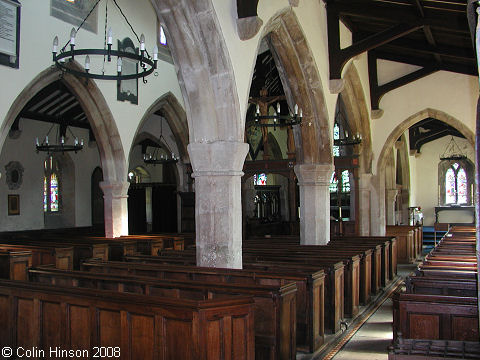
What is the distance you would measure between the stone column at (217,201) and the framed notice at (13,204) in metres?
12.1

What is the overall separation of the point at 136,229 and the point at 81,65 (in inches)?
424

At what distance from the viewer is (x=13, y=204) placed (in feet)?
55.4

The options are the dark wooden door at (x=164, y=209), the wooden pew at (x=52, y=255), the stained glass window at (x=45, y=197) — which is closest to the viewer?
the wooden pew at (x=52, y=255)

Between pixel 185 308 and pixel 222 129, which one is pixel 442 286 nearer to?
pixel 185 308

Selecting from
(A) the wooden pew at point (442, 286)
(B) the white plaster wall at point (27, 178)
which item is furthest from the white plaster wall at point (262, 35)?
(B) the white plaster wall at point (27, 178)

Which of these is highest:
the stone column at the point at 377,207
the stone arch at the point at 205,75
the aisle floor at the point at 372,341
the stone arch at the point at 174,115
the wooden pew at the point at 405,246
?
the stone arch at the point at 174,115

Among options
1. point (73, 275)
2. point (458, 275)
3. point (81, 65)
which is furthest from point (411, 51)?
point (73, 275)

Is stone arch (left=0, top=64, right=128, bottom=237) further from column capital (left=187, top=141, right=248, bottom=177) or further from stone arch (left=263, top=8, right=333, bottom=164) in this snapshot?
column capital (left=187, top=141, right=248, bottom=177)

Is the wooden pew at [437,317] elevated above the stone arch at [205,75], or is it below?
below

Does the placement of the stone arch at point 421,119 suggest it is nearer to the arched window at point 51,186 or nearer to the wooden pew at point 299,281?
the wooden pew at point 299,281

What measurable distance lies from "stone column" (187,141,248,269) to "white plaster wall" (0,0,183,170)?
5.42m

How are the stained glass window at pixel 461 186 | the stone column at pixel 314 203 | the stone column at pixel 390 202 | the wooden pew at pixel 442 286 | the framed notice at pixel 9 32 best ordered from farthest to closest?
the stained glass window at pixel 461 186 < the stone column at pixel 390 202 < the stone column at pixel 314 203 < the framed notice at pixel 9 32 < the wooden pew at pixel 442 286

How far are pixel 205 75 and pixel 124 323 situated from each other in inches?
150

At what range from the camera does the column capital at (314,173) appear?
10.8 metres
